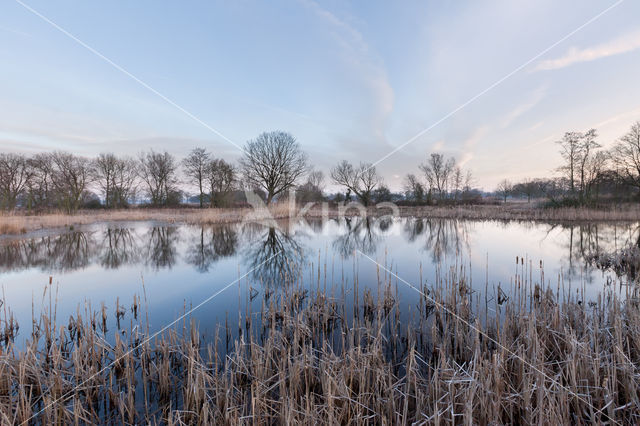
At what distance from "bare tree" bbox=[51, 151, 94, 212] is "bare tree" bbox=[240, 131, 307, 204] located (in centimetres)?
1849

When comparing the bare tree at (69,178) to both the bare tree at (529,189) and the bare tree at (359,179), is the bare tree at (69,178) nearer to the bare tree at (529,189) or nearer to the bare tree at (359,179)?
the bare tree at (359,179)

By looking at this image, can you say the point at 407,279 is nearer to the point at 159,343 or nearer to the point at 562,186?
the point at 159,343

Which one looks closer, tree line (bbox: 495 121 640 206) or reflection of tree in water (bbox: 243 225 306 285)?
reflection of tree in water (bbox: 243 225 306 285)

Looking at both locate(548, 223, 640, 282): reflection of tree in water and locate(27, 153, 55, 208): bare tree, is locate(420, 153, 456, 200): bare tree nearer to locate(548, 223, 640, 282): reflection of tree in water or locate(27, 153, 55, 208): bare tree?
locate(548, 223, 640, 282): reflection of tree in water

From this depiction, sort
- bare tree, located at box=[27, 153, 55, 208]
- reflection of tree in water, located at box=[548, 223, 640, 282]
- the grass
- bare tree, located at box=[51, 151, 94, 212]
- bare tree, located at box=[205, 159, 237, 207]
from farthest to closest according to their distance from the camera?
bare tree, located at box=[205, 159, 237, 207], bare tree, located at box=[27, 153, 55, 208], bare tree, located at box=[51, 151, 94, 212], reflection of tree in water, located at box=[548, 223, 640, 282], the grass

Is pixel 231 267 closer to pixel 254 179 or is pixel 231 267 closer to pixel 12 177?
pixel 254 179

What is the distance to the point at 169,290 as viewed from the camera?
5.90m

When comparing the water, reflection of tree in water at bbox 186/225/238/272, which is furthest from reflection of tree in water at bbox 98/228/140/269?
reflection of tree in water at bbox 186/225/238/272

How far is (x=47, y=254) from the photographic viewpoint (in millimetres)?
9023

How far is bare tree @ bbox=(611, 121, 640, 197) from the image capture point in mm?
21641

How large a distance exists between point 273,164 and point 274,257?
20.2 m

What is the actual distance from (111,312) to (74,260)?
6.16 meters

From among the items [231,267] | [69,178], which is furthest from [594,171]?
[69,178]

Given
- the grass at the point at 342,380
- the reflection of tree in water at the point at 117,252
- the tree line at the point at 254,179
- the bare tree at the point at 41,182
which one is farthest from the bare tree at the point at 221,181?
the grass at the point at 342,380
